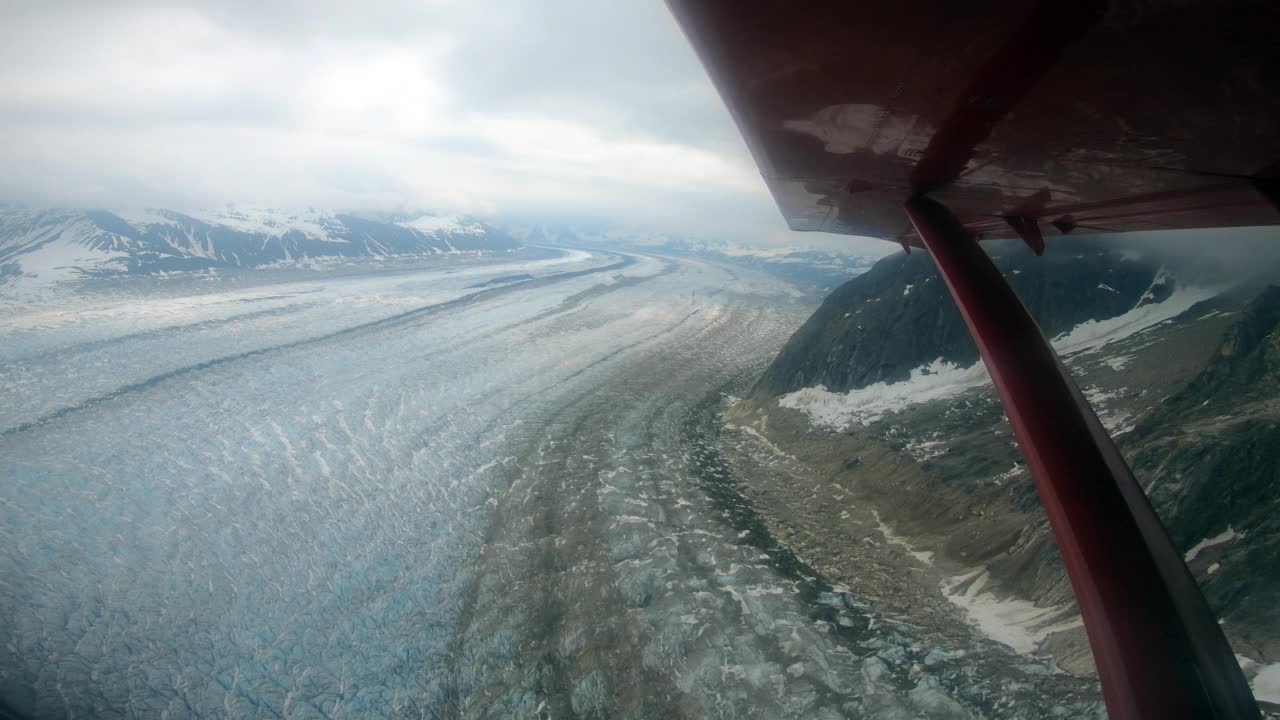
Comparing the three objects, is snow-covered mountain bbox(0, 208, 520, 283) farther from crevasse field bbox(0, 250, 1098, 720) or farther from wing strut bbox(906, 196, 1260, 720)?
wing strut bbox(906, 196, 1260, 720)

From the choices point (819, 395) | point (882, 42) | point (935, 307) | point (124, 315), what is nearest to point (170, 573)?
point (882, 42)

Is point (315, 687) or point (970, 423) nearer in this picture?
point (315, 687)

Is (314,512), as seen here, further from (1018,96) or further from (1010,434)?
(1010,434)

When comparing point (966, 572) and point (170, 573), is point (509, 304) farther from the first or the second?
point (966, 572)

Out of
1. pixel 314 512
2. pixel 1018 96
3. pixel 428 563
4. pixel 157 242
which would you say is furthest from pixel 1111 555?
pixel 157 242

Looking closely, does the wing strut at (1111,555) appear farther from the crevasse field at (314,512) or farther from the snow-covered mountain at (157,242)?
the snow-covered mountain at (157,242)

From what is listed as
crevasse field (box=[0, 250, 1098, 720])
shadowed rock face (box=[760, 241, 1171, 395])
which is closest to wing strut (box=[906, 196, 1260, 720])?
crevasse field (box=[0, 250, 1098, 720])
